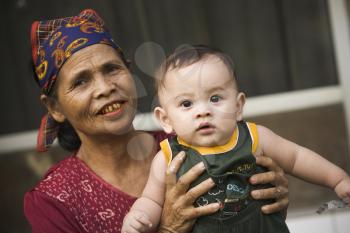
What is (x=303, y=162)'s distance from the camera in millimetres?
2133

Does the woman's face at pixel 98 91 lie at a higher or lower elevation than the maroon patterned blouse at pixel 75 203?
higher

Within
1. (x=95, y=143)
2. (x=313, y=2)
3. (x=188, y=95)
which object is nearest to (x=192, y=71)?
(x=188, y=95)

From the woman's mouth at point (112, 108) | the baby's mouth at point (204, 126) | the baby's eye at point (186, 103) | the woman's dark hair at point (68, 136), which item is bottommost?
the woman's dark hair at point (68, 136)

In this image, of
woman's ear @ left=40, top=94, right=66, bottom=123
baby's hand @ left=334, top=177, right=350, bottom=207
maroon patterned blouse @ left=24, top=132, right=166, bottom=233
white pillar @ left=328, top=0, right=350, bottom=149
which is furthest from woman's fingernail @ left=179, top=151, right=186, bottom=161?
white pillar @ left=328, top=0, right=350, bottom=149

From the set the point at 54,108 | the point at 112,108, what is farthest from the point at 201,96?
the point at 54,108

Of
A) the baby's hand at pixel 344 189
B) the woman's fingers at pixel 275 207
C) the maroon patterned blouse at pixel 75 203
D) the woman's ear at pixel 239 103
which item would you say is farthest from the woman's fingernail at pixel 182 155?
the baby's hand at pixel 344 189

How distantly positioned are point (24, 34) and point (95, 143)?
2251mm

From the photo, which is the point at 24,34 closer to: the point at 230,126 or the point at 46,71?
the point at 46,71

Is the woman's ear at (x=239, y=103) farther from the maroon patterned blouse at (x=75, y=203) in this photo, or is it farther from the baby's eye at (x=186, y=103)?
the maroon patterned blouse at (x=75, y=203)

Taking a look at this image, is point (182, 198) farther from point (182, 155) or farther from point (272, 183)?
point (272, 183)

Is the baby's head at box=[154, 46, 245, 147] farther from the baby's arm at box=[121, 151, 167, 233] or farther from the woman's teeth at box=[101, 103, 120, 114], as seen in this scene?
the woman's teeth at box=[101, 103, 120, 114]

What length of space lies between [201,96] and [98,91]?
51cm

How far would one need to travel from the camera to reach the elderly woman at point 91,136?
230cm

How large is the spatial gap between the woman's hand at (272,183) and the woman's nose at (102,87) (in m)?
0.63
